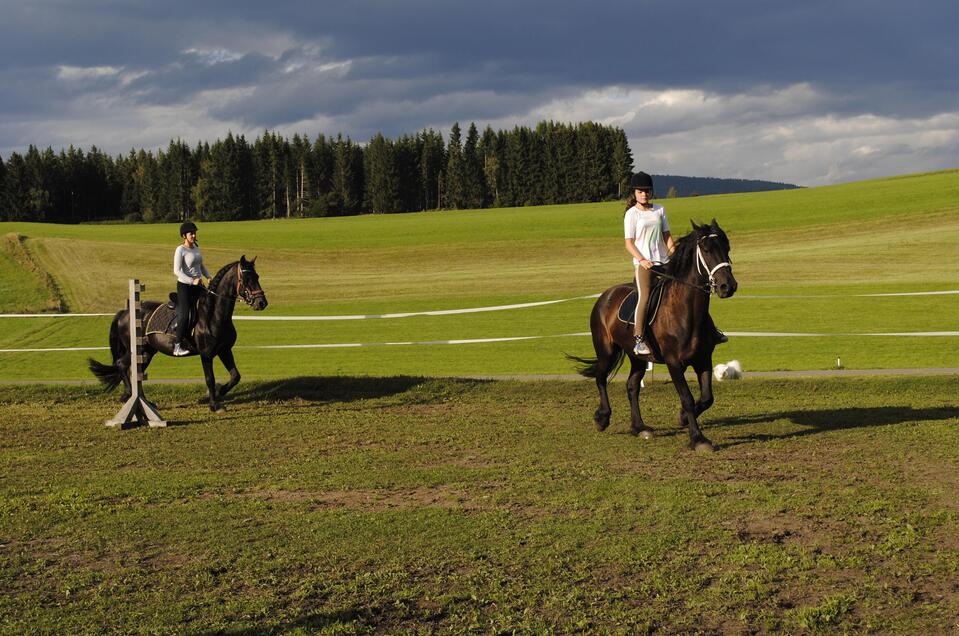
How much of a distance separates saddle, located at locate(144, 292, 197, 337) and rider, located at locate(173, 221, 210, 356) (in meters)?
0.09

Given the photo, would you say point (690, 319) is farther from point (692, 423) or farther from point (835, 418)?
point (835, 418)

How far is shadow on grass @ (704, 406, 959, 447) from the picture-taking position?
39.8 ft

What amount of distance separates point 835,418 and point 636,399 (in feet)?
9.84

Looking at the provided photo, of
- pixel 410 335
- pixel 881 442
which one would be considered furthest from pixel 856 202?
pixel 881 442

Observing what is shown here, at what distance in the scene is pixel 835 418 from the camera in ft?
43.2

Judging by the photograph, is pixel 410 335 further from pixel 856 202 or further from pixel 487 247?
pixel 856 202

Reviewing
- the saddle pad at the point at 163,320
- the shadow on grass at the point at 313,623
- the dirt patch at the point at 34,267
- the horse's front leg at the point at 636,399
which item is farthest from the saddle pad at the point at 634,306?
the dirt patch at the point at 34,267

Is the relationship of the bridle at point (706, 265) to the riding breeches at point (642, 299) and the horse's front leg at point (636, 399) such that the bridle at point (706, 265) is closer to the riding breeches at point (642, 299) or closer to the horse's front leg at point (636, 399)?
the riding breeches at point (642, 299)

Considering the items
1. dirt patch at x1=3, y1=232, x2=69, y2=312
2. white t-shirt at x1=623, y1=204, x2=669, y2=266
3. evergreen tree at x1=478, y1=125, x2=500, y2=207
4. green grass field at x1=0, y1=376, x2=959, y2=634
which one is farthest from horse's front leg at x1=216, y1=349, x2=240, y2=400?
evergreen tree at x1=478, y1=125, x2=500, y2=207

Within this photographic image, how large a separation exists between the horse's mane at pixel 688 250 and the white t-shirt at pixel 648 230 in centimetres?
36

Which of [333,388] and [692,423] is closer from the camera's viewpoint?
[692,423]

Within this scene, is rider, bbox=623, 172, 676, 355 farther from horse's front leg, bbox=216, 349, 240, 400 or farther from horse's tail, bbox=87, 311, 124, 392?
horse's tail, bbox=87, 311, 124, 392

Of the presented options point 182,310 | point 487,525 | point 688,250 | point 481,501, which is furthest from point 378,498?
point 182,310

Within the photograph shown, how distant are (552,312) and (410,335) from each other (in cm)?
695
